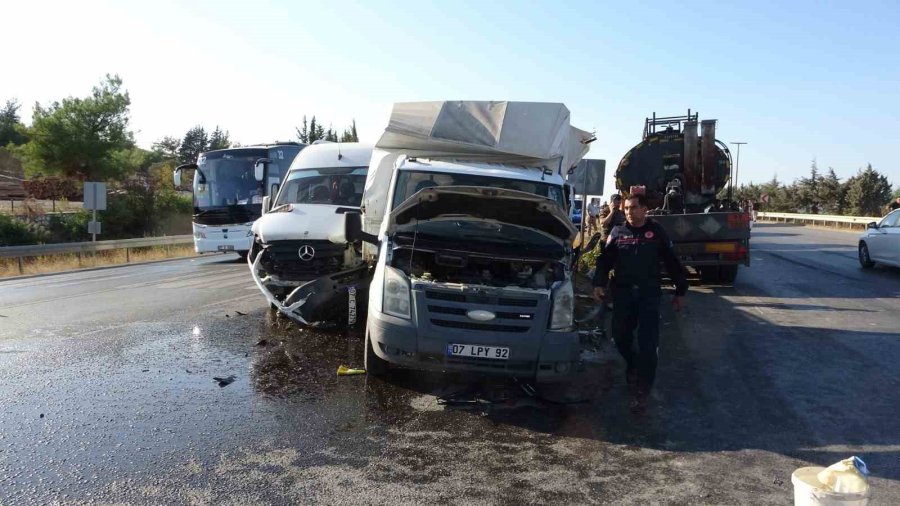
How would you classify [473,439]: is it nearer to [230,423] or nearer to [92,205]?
[230,423]

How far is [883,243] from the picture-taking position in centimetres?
1642

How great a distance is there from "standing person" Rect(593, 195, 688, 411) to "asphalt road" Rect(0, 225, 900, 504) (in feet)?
1.33

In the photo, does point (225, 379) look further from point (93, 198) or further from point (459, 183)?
point (93, 198)

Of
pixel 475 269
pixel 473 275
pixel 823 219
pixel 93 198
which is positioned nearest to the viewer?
pixel 473 275

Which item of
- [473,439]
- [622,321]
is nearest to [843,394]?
[622,321]

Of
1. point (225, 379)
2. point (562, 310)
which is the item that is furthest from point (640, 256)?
point (225, 379)

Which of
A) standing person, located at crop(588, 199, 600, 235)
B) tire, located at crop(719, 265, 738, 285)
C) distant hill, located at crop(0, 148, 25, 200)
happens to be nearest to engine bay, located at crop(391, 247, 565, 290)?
tire, located at crop(719, 265, 738, 285)

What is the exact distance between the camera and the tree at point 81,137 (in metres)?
42.0

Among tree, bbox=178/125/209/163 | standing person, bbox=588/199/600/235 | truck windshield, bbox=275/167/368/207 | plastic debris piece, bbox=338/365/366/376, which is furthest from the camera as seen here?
tree, bbox=178/125/209/163

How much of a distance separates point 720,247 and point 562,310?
8573 mm

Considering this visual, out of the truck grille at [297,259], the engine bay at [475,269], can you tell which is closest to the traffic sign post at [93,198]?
the truck grille at [297,259]

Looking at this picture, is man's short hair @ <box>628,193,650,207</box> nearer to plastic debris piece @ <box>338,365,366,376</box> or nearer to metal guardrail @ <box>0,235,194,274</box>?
plastic debris piece @ <box>338,365,366,376</box>

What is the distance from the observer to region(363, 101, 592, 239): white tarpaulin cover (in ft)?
29.0

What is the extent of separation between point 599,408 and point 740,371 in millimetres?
2109
